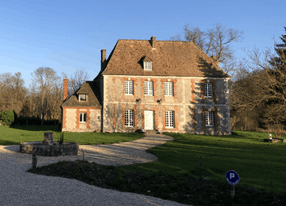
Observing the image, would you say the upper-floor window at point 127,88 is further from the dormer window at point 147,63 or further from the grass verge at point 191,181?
the grass verge at point 191,181

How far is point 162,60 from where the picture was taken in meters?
28.3

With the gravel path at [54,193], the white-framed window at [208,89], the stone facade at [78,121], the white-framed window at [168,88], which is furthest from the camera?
the white-framed window at [208,89]

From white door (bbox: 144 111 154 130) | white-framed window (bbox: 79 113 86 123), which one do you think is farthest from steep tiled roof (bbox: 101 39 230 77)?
white-framed window (bbox: 79 113 86 123)

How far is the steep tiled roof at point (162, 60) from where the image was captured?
27109 mm

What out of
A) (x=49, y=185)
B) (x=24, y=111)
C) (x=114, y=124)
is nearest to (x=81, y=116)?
(x=114, y=124)

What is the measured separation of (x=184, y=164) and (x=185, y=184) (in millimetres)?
3102

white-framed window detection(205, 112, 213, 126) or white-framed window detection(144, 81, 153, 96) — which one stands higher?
white-framed window detection(144, 81, 153, 96)

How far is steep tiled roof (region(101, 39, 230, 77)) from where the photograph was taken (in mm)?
27109

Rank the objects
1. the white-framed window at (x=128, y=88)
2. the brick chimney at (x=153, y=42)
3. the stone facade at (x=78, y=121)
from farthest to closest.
→ the brick chimney at (x=153, y=42) < the white-framed window at (x=128, y=88) < the stone facade at (x=78, y=121)

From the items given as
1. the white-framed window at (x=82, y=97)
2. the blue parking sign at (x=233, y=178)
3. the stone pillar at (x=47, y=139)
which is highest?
the white-framed window at (x=82, y=97)

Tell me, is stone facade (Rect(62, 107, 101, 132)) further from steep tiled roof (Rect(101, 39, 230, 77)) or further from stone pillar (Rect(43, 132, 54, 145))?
stone pillar (Rect(43, 132, 54, 145))

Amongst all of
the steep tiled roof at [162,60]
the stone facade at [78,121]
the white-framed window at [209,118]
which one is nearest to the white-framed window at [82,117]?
the stone facade at [78,121]

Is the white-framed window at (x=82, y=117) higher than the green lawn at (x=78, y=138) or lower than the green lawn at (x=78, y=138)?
higher

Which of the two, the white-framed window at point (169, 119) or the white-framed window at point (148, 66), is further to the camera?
the white-framed window at point (148, 66)
